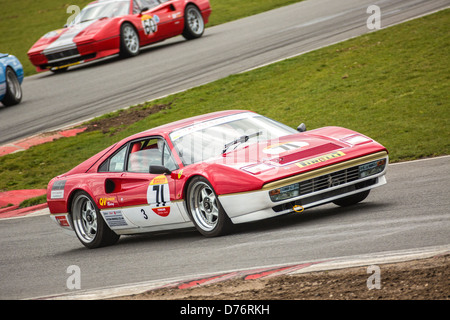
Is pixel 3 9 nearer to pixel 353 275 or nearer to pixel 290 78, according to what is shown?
pixel 290 78

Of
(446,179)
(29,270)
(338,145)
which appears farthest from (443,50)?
(29,270)

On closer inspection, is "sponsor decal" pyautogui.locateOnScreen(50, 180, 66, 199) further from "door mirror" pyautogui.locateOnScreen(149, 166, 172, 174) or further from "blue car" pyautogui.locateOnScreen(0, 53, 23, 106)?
"blue car" pyautogui.locateOnScreen(0, 53, 23, 106)

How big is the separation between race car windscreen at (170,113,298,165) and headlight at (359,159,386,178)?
3.50 feet

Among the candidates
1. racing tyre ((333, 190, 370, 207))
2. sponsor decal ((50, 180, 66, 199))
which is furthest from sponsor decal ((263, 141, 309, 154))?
sponsor decal ((50, 180, 66, 199))

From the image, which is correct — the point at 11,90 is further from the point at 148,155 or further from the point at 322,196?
the point at 322,196

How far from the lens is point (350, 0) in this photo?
81.0 ft

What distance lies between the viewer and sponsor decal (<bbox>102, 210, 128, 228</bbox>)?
872 cm

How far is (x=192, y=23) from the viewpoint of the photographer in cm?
2331

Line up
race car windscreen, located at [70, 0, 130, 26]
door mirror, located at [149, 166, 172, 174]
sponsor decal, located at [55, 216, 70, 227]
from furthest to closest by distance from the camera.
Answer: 1. race car windscreen, located at [70, 0, 130, 26]
2. sponsor decal, located at [55, 216, 70, 227]
3. door mirror, located at [149, 166, 172, 174]

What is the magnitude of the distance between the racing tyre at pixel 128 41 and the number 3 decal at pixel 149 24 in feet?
1.02

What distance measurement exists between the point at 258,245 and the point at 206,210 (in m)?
0.87

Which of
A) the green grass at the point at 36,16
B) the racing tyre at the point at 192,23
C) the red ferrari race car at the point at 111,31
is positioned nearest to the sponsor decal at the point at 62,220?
the red ferrari race car at the point at 111,31

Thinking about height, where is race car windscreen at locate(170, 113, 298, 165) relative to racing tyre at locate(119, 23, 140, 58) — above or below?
below

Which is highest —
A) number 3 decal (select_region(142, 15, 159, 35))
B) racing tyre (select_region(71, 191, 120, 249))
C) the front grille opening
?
number 3 decal (select_region(142, 15, 159, 35))
